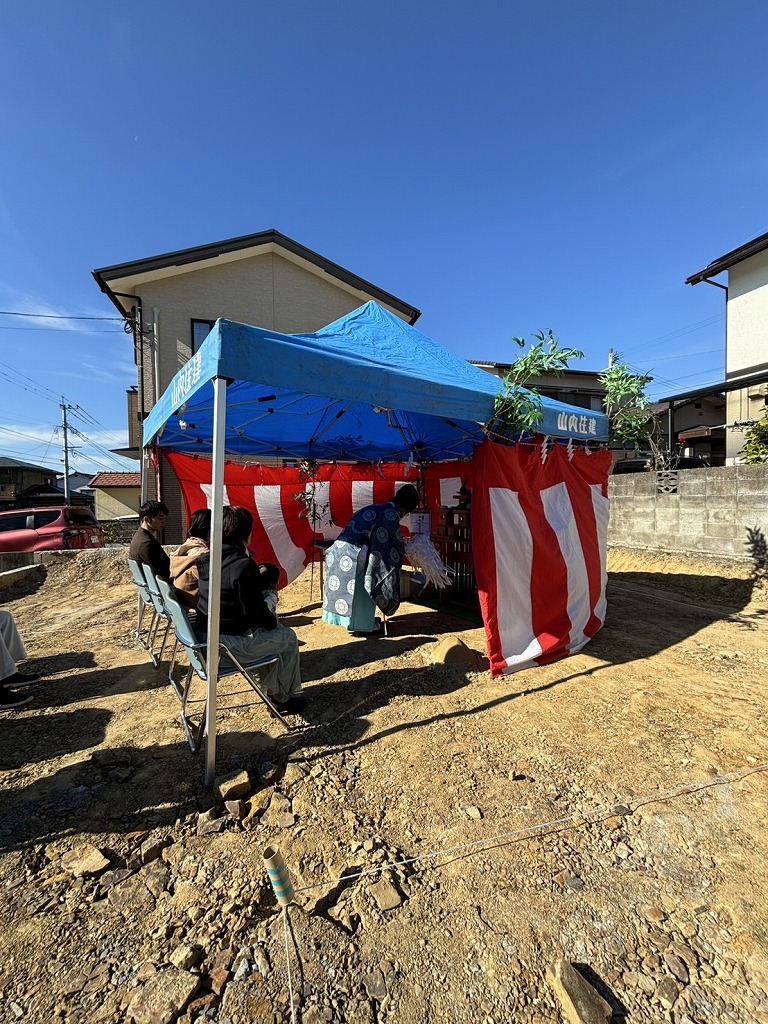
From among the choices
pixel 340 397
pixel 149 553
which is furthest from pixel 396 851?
pixel 149 553

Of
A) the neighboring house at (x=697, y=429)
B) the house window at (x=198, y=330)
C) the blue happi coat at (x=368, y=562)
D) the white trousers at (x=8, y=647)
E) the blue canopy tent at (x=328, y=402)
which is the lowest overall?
the white trousers at (x=8, y=647)

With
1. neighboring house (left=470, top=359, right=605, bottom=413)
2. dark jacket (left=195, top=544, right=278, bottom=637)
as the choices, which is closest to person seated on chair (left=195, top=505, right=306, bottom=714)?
dark jacket (left=195, top=544, right=278, bottom=637)

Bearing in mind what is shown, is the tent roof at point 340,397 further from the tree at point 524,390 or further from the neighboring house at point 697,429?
the neighboring house at point 697,429

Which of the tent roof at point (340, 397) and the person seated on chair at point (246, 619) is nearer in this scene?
the tent roof at point (340, 397)

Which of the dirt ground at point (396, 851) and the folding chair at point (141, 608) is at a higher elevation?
the folding chair at point (141, 608)

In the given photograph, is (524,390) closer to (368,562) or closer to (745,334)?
(368,562)

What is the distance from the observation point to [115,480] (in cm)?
1798

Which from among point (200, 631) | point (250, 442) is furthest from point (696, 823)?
point (250, 442)

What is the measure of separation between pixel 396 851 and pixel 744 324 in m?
14.6

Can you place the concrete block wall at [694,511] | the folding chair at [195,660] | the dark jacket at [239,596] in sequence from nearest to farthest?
the folding chair at [195,660] → the dark jacket at [239,596] → the concrete block wall at [694,511]

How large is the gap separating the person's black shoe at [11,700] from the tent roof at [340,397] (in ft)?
7.02

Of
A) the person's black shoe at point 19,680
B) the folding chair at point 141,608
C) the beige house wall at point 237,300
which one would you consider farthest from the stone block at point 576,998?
the beige house wall at point 237,300

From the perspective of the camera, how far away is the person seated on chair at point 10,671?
2982 millimetres

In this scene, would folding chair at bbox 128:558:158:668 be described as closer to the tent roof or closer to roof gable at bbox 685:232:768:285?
the tent roof
